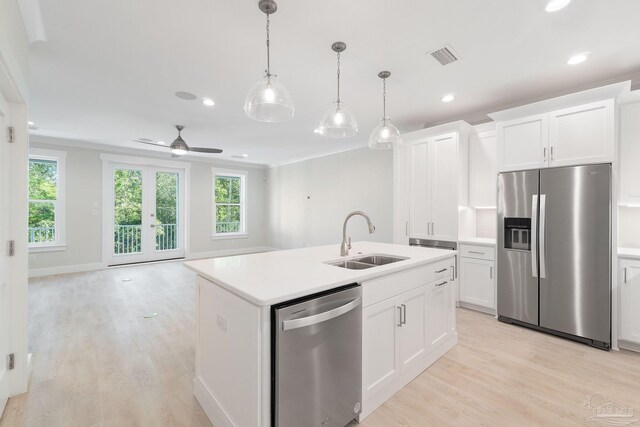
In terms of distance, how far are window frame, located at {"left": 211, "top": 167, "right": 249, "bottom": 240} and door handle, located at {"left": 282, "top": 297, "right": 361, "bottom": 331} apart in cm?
697

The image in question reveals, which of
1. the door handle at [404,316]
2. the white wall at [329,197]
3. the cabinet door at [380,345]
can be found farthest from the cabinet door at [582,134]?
the white wall at [329,197]

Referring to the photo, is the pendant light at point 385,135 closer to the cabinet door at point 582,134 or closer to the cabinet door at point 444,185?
the cabinet door at point 444,185

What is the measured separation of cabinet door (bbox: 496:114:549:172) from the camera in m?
3.10

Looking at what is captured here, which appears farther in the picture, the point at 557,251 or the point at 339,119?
the point at 557,251

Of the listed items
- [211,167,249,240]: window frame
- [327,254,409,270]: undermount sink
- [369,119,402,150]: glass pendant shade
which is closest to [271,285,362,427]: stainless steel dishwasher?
[327,254,409,270]: undermount sink

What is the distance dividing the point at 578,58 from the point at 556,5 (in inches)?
41.1

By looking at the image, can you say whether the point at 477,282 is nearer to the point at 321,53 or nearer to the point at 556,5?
the point at 556,5

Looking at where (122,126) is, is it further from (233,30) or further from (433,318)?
(433,318)

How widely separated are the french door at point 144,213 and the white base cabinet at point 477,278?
259 inches

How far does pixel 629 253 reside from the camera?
8.67 ft

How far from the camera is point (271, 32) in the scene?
2.24 meters

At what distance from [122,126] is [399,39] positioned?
4.70 metres

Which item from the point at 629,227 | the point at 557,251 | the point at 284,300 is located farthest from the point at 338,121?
the point at 629,227

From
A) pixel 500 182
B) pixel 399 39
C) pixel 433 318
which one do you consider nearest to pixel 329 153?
pixel 500 182
